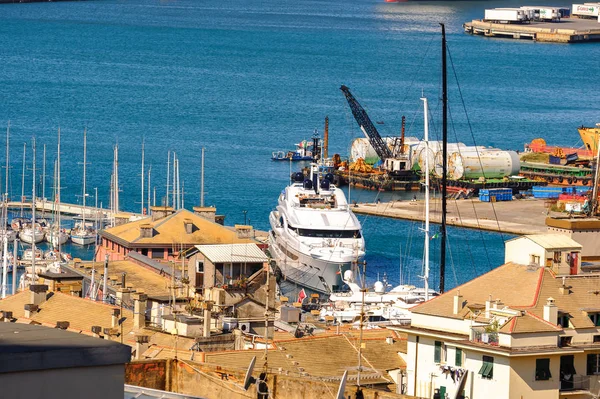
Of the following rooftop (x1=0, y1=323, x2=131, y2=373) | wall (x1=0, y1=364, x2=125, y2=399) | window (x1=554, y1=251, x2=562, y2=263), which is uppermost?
rooftop (x1=0, y1=323, x2=131, y2=373)

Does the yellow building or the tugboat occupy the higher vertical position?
the tugboat

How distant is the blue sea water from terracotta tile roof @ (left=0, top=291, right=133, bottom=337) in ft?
95.0

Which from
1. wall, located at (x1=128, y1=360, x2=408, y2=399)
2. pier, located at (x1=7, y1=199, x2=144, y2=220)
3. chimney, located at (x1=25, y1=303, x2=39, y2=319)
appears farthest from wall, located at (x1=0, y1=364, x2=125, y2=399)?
pier, located at (x1=7, y1=199, x2=144, y2=220)

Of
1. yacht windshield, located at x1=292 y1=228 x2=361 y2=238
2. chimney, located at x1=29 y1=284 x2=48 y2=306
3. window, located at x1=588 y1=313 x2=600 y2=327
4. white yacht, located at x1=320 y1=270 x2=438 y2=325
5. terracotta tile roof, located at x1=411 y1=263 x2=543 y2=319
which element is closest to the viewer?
window, located at x1=588 y1=313 x2=600 y2=327

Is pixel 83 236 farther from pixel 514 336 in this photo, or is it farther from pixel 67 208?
pixel 514 336

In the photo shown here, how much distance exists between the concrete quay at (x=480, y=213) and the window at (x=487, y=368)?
4739 centimetres

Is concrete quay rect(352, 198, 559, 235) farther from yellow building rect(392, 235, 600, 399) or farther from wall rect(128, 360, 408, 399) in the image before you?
wall rect(128, 360, 408, 399)

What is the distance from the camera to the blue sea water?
81938mm

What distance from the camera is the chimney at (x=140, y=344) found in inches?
856

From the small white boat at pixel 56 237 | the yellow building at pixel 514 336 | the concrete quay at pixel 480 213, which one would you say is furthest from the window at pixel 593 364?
the concrete quay at pixel 480 213

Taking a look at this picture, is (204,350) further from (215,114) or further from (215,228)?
(215,114)

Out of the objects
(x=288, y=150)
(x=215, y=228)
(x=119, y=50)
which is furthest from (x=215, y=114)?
(x=215, y=228)

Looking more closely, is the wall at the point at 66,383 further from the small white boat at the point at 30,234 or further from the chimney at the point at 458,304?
the small white boat at the point at 30,234

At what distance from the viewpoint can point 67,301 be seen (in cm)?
2884
